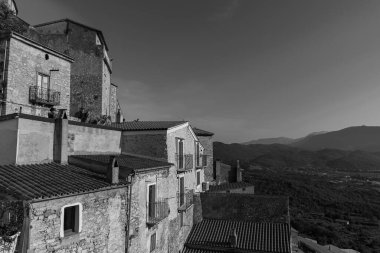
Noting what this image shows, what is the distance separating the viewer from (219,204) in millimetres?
21641

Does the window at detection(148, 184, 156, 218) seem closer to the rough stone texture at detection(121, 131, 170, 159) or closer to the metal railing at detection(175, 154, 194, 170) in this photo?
the rough stone texture at detection(121, 131, 170, 159)

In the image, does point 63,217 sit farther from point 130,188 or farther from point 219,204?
point 219,204

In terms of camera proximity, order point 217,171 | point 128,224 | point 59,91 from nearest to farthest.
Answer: point 128,224 < point 59,91 < point 217,171

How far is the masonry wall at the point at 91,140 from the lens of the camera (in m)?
13.0

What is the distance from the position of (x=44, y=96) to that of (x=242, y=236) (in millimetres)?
16905

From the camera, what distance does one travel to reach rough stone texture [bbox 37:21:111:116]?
2494 centimetres

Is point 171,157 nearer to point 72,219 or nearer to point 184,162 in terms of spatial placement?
point 184,162

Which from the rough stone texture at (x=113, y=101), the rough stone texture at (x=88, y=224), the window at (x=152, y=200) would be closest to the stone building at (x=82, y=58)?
the rough stone texture at (x=113, y=101)

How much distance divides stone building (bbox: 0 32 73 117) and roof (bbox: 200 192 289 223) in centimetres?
1366

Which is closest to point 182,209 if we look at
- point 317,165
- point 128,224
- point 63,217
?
point 128,224

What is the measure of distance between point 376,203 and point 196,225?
83.7 m

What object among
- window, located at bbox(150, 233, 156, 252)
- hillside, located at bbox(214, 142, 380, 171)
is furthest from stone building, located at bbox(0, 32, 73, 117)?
hillside, located at bbox(214, 142, 380, 171)

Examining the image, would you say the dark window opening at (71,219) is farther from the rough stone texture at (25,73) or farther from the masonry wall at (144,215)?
the rough stone texture at (25,73)

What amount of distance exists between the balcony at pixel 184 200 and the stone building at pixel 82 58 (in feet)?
37.7
